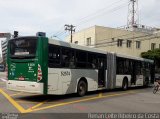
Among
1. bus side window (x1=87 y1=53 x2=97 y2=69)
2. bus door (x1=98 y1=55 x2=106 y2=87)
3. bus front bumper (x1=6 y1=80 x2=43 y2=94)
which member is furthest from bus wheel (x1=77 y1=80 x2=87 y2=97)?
bus front bumper (x1=6 y1=80 x2=43 y2=94)

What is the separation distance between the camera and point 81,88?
17641 mm

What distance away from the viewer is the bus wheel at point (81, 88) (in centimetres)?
1739

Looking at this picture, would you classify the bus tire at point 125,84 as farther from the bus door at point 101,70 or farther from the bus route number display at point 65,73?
the bus route number display at point 65,73

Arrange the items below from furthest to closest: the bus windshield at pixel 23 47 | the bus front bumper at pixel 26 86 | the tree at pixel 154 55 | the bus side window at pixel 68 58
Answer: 1. the tree at pixel 154 55
2. the bus side window at pixel 68 58
3. the bus windshield at pixel 23 47
4. the bus front bumper at pixel 26 86

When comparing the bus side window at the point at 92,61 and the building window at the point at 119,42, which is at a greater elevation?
the building window at the point at 119,42

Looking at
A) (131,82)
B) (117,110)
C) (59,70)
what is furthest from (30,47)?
(131,82)

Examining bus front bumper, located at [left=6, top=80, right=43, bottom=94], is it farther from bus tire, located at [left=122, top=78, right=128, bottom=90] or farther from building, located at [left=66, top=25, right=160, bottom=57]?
building, located at [left=66, top=25, right=160, bottom=57]

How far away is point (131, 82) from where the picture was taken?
81.0 ft

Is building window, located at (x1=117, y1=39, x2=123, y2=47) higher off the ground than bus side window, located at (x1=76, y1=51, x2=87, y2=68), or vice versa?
building window, located at (x1=117, y1=39, x2=123, y2=47)

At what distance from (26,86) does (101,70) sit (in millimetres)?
6663

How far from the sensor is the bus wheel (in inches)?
685

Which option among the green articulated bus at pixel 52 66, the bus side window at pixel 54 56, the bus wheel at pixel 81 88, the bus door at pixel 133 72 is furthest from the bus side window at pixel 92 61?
the bus door at pixel 133 72

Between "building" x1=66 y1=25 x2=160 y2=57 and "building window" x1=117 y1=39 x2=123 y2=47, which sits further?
"building window" x1=117 y1=39 x2=123 y2=47

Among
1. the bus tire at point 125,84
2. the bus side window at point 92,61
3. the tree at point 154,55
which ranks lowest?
Answer: the bus tire at point 125,84
